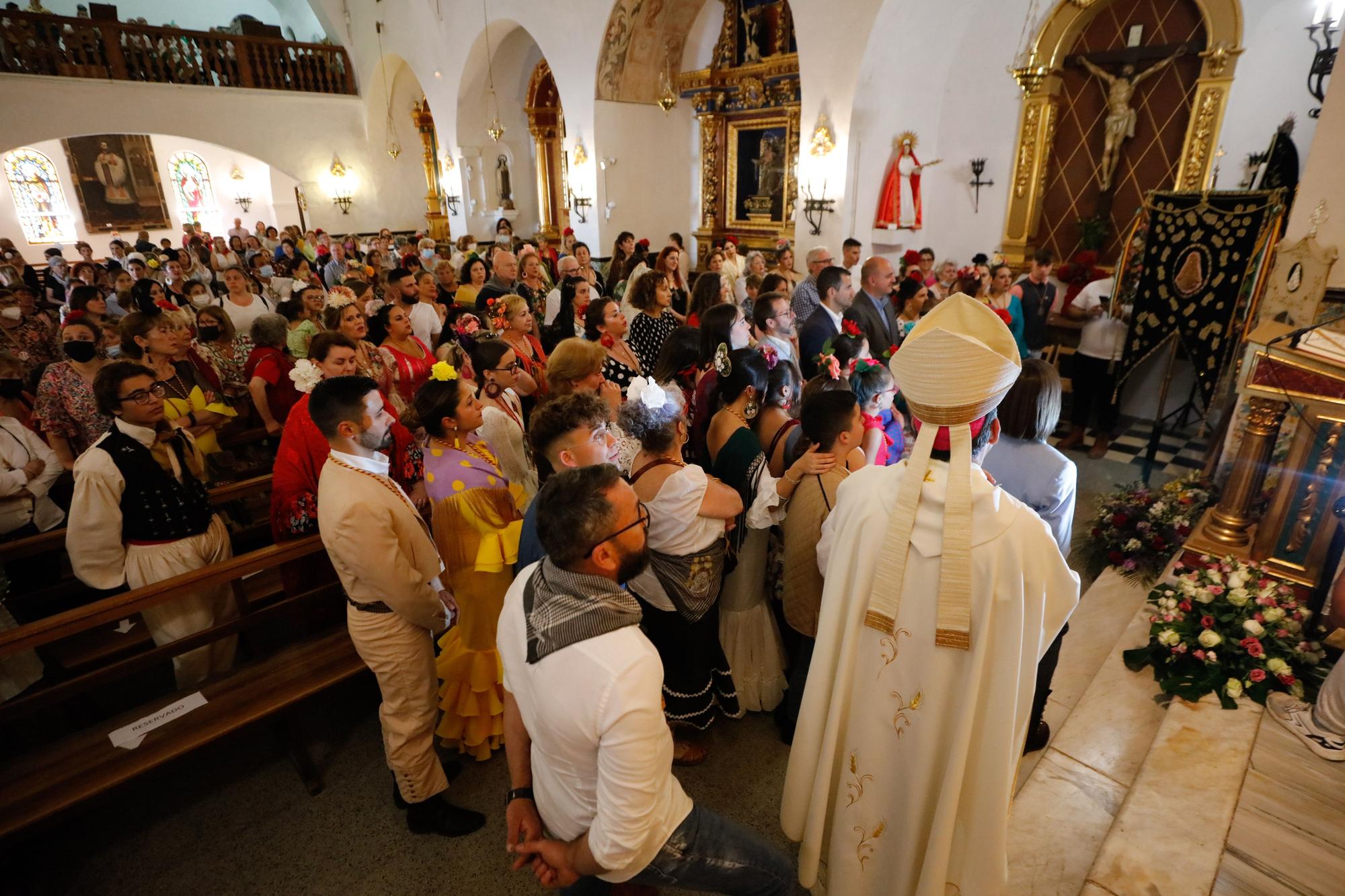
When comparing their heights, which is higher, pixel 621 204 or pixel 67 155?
pixel 67 155

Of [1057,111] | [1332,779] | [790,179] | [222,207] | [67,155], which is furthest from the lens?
[222,207]

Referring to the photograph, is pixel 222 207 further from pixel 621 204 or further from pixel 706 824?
pixel 706 824

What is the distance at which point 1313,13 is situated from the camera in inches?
236

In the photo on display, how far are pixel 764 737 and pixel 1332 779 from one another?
2.06 meters

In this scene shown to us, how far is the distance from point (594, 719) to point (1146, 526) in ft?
12.9

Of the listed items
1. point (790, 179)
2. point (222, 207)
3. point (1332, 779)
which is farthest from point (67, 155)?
point (1332, 779)

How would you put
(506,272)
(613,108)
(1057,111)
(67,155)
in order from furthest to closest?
1. (67,155)
2. (613,108)
3. (1057,111)
4. (506,272)

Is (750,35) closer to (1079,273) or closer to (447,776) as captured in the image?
(1079,273)

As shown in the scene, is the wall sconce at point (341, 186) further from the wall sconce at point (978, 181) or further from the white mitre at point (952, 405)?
the white mitre at point (952, 405)

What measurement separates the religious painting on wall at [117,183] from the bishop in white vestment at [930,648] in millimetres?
23511

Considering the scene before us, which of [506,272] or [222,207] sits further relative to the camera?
[222,207]

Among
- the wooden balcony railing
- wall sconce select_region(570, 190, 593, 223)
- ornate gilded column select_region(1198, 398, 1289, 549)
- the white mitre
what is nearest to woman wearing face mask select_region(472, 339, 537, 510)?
the white mitre

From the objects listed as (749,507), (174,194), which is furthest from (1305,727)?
(174,194)

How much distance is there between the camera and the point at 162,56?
14.4 metres
